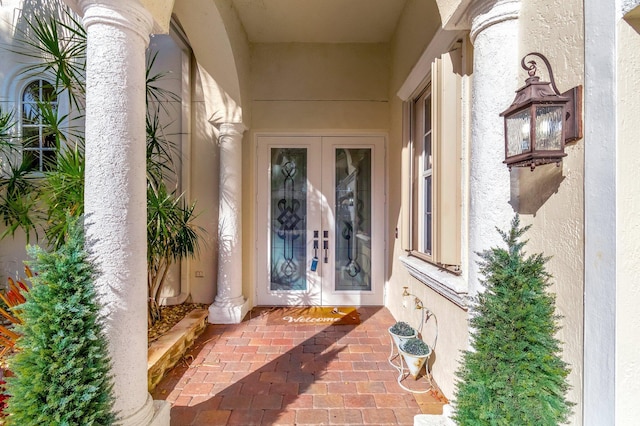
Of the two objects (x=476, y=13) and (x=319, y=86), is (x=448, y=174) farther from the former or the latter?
(x=319, y=86)

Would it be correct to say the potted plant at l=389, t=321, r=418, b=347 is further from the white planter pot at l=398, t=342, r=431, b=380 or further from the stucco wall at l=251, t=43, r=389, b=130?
the stucco wall at l=251, t=43, r=389, b=130

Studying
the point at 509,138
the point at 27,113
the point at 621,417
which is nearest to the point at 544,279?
the point at 621,417

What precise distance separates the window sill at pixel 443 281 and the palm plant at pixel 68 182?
97.6 inches

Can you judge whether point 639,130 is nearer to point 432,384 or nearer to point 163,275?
point 432,384

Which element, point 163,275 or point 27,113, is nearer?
point 163,275

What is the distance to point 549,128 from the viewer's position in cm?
122

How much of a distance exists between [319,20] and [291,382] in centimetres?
404

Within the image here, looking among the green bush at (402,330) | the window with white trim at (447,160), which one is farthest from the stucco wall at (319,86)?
the green bush at (402,330)

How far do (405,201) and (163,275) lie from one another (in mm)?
2854

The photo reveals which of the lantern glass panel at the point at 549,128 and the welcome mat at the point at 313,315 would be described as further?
the welcome mat at the point at 313,315

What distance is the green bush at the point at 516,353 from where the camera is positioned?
116cm

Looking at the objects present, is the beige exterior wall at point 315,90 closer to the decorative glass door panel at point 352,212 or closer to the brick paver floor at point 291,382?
the decorative glass door panel at point 352,212

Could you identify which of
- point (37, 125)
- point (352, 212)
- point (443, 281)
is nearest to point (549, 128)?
point (443, 281)

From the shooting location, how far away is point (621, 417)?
1.03 meters
